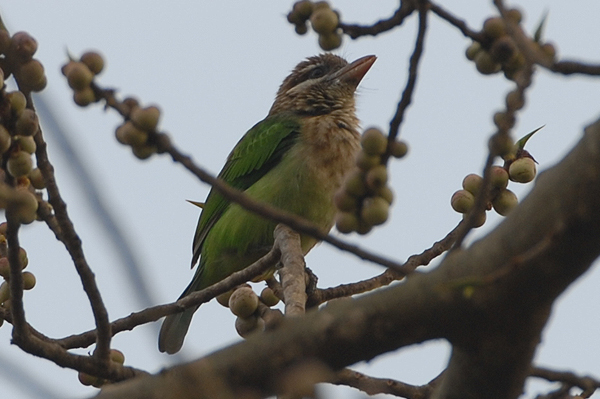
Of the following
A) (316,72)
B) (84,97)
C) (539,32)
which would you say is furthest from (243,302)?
(316,72)

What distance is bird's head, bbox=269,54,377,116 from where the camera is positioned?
5.83 meters

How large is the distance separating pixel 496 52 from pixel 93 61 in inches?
39.9

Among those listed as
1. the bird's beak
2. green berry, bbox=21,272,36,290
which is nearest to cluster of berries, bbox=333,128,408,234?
green berry, bbox=21,272,36,290

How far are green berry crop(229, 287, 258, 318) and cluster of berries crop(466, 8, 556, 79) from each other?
1.39 meters

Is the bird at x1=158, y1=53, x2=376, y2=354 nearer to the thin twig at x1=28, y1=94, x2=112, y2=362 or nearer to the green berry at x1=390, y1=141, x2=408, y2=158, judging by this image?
the thin twig at x1=28, y1=94, x2=112, y2=362

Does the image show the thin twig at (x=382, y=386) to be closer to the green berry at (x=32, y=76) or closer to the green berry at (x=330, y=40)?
the green berry at (x=330, y=40)

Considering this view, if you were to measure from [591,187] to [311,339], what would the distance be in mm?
602

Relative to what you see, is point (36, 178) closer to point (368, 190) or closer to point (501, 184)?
point (368, 190)

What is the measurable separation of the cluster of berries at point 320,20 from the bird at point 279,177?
7.23 feet

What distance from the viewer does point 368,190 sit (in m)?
1.94

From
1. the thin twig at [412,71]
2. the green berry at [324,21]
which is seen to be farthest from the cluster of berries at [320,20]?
the thin twig at [412,71]

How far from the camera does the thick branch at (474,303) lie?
1.52 meters

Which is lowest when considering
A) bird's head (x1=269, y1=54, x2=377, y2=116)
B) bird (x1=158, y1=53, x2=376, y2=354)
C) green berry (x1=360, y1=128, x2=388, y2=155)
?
green berry (x1=360, y1=128, x2=388, y2=155)

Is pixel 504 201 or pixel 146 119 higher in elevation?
pixel 504 201
